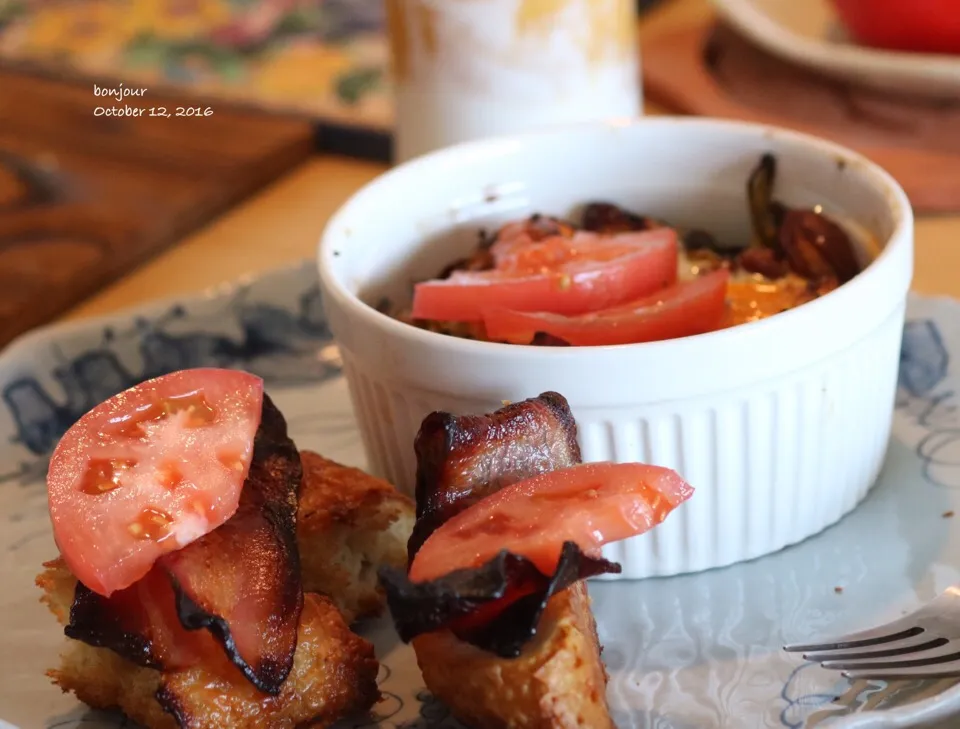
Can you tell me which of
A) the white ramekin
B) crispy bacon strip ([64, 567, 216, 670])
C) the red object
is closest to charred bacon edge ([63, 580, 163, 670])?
crispy bacon strip ([64, 567, 216, 670])

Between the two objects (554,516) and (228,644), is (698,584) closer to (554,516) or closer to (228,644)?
(554,516)

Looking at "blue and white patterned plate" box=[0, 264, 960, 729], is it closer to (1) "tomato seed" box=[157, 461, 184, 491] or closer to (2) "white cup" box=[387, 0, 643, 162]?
(1) "tomato seed" box=[157, 461, 184, 491]

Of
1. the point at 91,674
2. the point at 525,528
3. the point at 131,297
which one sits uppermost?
the point at 525,528

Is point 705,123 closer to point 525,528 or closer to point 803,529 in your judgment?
point 803,529

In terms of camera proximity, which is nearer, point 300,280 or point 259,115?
point 300,280

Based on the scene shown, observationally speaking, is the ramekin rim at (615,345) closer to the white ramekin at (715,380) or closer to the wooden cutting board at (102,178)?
the white ramekin at (715,380)

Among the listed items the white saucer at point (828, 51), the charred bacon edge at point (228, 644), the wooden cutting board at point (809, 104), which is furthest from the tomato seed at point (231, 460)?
the white saucer at point (828, 51)

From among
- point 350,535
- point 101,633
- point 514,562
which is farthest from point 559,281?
point 101,633

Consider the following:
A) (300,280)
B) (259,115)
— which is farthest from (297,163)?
(300,280)
